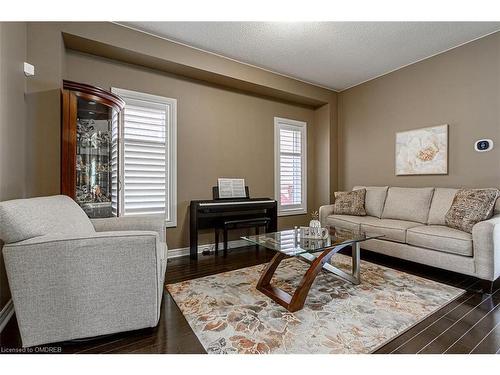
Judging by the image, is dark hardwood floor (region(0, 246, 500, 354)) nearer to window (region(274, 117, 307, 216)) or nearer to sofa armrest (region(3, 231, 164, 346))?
sofa armrest (region(3, 231, 164, 346))

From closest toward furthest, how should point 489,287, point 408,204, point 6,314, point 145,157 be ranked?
point 6,314
point 489,287
point 145,157
point 408,204

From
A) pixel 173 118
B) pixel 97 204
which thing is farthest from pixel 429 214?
pixel 97 204

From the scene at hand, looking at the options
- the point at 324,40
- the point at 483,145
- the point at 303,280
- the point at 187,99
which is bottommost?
the point at 303,280

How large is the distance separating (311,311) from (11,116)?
2.83 metres

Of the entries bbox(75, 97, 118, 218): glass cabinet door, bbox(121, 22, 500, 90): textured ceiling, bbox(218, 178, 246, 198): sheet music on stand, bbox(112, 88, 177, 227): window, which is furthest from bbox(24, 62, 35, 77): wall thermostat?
bbox(218, 178, 246, 198): sheet music on stand

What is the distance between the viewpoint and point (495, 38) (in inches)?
116

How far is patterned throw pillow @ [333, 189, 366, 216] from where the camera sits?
383cm

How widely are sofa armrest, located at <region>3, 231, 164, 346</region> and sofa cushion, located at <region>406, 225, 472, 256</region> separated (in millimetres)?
2733

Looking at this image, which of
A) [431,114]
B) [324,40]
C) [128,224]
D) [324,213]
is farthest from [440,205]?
[128,224]

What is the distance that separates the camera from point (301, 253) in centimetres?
198

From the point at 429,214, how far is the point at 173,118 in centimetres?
366

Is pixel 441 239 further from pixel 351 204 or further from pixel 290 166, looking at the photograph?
pixel 290 166

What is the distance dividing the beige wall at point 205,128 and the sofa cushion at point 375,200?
145cm
